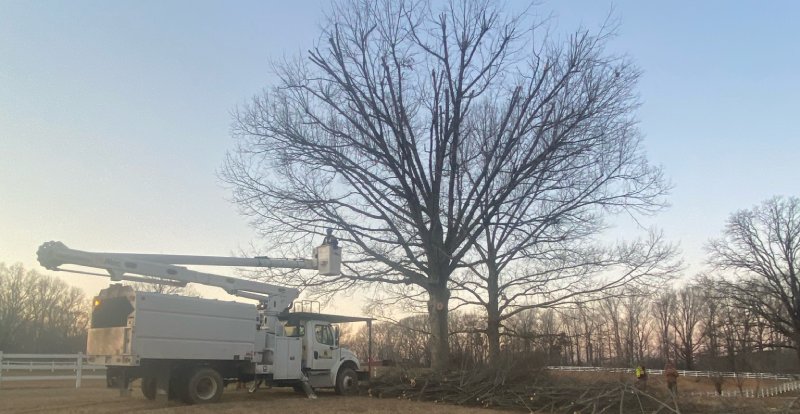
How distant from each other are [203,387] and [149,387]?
4.69 feet

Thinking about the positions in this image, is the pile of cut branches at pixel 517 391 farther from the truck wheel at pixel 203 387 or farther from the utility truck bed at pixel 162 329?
the truck wheel at pixel 203 387

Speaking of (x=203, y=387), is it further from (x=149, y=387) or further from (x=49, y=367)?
(x=49, y=367)

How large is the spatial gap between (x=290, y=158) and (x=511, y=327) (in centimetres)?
1467

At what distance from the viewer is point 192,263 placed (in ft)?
51.9

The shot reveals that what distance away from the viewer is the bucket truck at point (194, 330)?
14109mm

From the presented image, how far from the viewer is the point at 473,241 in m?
20.9

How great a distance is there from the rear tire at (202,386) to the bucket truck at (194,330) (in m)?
0.02

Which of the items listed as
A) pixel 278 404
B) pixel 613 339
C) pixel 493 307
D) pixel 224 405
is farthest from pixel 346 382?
pixel 613 339

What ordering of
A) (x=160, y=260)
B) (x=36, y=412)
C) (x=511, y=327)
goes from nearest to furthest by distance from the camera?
(x=36, y=412) → (x=160, y=260) → (x=511, y=327)

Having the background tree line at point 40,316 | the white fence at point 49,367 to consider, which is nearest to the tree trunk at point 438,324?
the white fence at point 49,367

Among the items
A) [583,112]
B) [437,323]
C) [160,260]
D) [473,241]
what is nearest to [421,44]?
[583,112]

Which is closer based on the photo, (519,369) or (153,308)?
(153,308)

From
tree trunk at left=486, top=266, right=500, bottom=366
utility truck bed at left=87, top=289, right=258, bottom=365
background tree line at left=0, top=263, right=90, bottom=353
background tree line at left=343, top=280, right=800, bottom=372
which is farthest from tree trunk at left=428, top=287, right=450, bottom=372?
background tree line at left=0, top=263, right=90, bottom=353

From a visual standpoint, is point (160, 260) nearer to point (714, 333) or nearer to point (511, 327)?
point (511, 327)
